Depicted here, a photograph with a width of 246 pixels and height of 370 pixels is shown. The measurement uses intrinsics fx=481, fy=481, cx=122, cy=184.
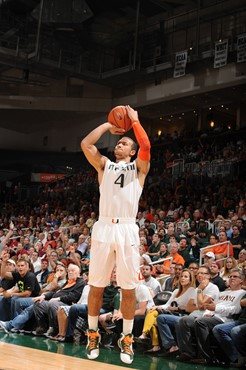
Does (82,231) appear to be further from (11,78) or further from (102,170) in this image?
(11,78)

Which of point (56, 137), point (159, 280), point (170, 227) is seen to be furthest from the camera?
point (56, 137)

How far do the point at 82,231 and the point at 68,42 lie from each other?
34.8ft

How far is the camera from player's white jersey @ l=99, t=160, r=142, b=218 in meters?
4.25

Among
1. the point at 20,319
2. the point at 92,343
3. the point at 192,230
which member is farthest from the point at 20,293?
the point at 192,230

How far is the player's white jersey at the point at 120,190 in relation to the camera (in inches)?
167

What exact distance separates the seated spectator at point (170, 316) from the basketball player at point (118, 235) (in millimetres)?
2430

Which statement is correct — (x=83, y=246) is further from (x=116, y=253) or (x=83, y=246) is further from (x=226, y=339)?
(x=116, y=253)

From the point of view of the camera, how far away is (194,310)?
6684 millimetres

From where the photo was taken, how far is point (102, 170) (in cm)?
443

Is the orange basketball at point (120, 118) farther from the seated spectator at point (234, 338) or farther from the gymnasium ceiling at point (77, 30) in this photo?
the gymnasium ceiling at point (77, 30)

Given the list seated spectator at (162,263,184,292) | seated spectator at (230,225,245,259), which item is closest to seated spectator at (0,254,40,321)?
seated spectator at (162,263,184,292)

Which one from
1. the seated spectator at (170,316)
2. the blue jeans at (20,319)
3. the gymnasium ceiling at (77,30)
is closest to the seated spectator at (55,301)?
the blue jeans at (20,319)

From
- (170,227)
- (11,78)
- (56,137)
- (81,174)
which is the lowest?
(170,227)

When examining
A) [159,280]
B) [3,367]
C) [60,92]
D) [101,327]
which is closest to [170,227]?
[159,280]
